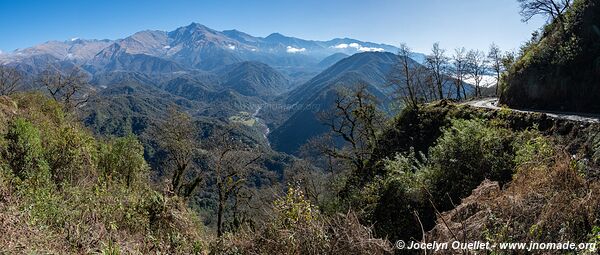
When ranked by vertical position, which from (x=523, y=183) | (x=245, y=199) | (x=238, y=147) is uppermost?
(x=523, y=183)

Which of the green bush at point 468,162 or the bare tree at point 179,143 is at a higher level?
the green bush at point 468,162

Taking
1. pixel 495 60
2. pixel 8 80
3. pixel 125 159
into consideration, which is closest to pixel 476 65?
pixel 495 60

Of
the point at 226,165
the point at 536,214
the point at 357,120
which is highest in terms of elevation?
the point at 536,214

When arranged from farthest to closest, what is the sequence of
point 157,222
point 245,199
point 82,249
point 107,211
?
point 245,199, point 157,222, point 107,211, point 82,249

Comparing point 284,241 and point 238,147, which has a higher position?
point 284,241

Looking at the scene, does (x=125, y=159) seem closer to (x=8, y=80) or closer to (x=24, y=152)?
(x=24, y=152)

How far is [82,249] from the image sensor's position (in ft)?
25.6

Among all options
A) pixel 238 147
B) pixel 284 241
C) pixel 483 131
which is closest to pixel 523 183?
pixel 483 131

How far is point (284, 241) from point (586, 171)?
9.69 meters

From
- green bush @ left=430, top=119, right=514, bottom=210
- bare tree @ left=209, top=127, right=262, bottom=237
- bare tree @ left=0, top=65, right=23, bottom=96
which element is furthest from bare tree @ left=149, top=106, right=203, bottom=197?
bare tree @ left=0, top=65, right=23, bottom=96

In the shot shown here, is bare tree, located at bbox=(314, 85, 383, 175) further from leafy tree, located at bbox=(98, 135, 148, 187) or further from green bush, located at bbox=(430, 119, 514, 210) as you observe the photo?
leafy tree, located at bbox=(98, 135, 148, 187)

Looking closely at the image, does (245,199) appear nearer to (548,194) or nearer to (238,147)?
(238,147)

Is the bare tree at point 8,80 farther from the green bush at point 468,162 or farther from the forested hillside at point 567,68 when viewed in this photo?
the forested hillside at point 567,68

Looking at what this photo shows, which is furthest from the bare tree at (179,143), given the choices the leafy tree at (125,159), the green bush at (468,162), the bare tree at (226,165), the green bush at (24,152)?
the green bush at (468,162)
